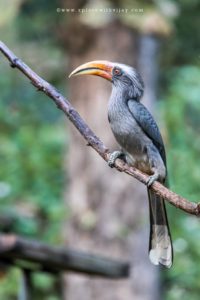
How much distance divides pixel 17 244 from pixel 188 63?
2658mm

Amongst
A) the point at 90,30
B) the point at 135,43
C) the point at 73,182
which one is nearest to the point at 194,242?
the point at 73,182

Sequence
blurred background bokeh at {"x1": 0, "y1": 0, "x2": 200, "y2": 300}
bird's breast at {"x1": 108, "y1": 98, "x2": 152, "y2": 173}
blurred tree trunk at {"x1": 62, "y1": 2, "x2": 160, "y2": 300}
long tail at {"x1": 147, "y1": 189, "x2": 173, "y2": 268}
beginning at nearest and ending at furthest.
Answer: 1. long tail at {"x1": 147, "y1": 189, "x2": 173, "y2": 268}
2. bird's breast at {"x1": 108, "y1": 98, "x2": 152, "y2": 173}
3. blurred background bokeh at {"x1": 0, "y1": 0, "x2": 200, "y2": 300}
4. blurred tree trunk at {"x1": 62, "y1": 2, "x2": 160, "y2": 300}

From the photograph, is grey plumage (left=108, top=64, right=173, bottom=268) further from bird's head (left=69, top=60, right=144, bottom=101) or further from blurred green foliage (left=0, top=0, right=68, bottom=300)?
blurred green foliage (left=0, top=0, right=68, bottom=300)

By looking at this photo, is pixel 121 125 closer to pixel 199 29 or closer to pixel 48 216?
pixel 199 29

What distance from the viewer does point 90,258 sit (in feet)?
10.6

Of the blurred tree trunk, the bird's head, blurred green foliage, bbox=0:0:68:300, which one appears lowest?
the bird's head

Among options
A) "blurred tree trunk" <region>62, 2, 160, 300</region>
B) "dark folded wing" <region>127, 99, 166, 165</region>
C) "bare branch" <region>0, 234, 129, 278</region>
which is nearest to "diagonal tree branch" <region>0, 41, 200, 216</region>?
"dark folded wing" <region>127, 99, 166, 165</region>

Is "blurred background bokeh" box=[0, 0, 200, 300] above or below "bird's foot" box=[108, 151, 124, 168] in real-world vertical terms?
above

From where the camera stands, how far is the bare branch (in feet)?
9.45

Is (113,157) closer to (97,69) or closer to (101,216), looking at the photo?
(97,69)

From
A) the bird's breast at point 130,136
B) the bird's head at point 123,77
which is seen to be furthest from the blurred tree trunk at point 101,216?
the bird's head at point 123,77

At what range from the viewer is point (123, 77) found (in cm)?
161

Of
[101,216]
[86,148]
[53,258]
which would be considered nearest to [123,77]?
[53,258]

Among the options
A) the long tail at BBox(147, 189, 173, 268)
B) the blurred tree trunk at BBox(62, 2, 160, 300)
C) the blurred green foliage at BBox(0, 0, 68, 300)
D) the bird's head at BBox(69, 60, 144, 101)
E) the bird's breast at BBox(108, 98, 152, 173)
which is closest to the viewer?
the long tail at BBox(147, 189, 173, 268)
